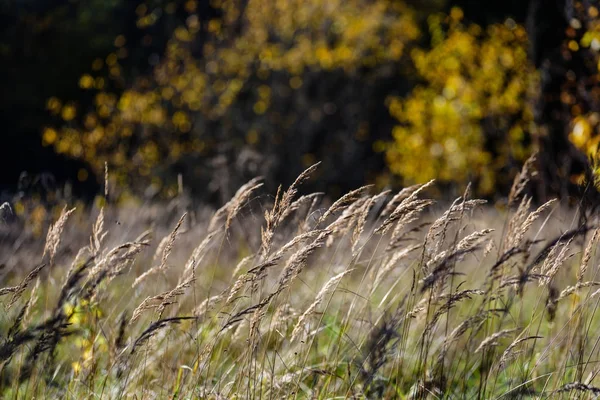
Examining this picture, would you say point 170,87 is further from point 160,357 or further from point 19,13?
point 160,357

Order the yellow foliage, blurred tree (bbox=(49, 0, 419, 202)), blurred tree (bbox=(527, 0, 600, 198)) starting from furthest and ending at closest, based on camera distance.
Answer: blurred tree (bbox=(49, 0, 419, 202)) → the yellow foliage → blurred tree (bbox=(527, 0, 600, 198))

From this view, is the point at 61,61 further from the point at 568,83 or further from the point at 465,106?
the point at 568,83

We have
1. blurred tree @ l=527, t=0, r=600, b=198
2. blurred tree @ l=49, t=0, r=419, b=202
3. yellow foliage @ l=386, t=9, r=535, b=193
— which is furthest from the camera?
blurred tree @ l=49, t=0, r=419, b=202

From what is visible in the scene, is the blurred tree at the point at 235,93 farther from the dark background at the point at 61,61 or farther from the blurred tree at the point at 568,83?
the blurred tree at the point at 568,83

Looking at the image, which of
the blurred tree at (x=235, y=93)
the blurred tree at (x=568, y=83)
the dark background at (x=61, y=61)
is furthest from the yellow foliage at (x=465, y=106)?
the dark background at (x=61, y=61)

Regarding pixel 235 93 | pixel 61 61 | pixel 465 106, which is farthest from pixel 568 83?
pixel 61 61

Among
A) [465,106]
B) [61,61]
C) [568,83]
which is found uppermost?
[61,61]

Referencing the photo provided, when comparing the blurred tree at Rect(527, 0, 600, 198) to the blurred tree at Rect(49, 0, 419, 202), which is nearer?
the blurred tree at Rect(527, 0, 600, 198)

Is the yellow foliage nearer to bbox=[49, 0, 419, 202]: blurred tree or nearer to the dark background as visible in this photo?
bbox=[49, 0, 419, 202]: blurred tree

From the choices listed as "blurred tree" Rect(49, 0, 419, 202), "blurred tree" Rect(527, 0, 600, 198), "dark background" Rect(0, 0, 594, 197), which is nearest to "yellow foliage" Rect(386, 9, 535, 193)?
"blurred tree" Rect(527, 0, 600, 198)

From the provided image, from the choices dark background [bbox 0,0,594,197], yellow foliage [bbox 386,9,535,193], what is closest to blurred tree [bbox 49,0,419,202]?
yellow foliage [bbox 386,9,535,193]

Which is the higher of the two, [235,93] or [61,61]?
[61,61]

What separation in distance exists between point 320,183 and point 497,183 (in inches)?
118

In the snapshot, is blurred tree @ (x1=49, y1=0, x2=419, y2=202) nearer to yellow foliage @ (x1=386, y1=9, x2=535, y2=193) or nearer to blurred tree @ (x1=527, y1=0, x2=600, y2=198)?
yellow foliage @ (x1=386, y1=9, x2=535, y2=193)
